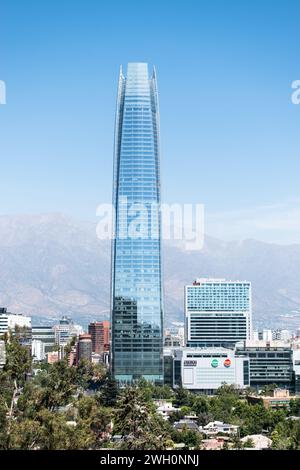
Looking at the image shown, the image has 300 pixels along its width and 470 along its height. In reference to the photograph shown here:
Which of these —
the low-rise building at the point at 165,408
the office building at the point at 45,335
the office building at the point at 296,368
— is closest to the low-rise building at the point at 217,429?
the low-rise building at the point at 165,408

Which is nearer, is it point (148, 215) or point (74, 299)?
point (148, 215)

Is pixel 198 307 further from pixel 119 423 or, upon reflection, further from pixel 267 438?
pixel 119 423

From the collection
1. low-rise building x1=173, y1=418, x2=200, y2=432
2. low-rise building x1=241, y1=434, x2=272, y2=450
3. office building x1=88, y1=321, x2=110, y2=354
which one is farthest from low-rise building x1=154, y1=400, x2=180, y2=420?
office building x1=88, y1=321, x2=110, y2=354

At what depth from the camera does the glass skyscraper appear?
127ft

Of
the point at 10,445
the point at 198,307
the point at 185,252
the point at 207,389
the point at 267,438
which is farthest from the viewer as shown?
the point at 185,252

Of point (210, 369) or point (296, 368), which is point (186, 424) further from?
point (296, 368)

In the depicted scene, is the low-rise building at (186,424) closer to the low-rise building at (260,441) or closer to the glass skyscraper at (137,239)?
the low-rise building at (260,441)

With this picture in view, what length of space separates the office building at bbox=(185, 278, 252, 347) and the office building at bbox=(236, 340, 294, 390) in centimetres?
758

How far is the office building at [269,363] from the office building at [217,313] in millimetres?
7577

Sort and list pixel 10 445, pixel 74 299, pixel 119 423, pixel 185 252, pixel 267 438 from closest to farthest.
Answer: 1. pixel 10 445
2. pixel 119 423
3. pixel 267 438
4. pixel 185 252
5. pixel 74 299

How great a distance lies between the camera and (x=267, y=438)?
19.5 meters

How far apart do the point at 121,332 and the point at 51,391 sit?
31467 millimetres

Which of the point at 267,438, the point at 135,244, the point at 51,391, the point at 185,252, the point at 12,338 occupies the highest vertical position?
the point at 185,252

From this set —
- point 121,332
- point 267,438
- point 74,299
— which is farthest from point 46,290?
point 267,438
